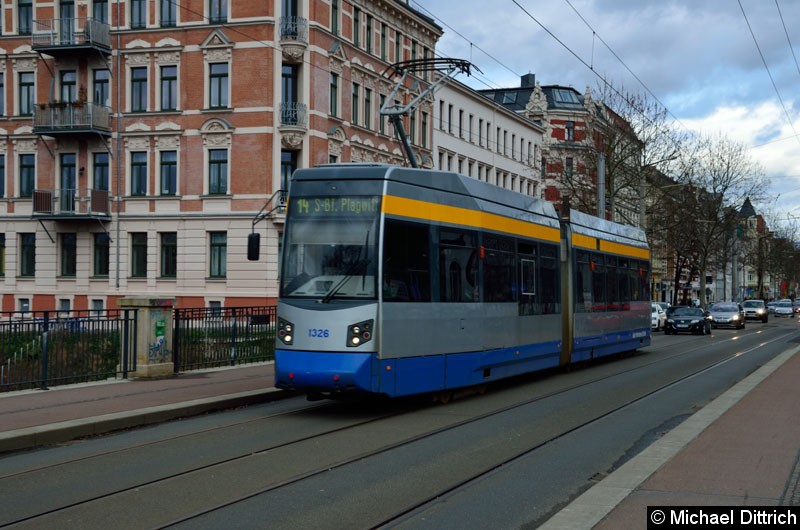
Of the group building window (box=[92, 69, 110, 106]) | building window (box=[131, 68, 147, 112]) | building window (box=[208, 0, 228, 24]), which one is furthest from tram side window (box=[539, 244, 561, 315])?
building window (box=[92, 69, 110, 106])

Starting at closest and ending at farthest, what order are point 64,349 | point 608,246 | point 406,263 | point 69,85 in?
point 406,263 < point 64,349 < point 608,246 < point 69,85

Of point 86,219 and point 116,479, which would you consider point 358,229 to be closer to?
point 116,479

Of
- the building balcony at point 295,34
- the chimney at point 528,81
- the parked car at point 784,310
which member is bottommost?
the parked car at point 784,310

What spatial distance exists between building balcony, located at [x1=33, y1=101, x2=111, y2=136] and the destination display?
3065 cm

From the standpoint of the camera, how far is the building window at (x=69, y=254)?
4222cm

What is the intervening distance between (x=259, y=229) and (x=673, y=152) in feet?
77.1

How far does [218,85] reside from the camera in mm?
40062

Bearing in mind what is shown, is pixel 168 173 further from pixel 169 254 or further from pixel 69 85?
pixel 69 85

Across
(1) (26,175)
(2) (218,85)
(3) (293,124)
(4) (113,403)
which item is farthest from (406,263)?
(1) (26,175)

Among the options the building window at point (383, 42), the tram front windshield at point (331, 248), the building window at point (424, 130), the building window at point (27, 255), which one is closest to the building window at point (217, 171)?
the building window at point (27, 255)

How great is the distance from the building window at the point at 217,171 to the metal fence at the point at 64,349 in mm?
23615

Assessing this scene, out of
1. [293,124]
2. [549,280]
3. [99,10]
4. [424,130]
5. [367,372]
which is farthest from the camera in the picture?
[424,130]

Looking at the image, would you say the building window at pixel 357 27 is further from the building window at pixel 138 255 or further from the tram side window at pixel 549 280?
the tram side window at pixel 549 280

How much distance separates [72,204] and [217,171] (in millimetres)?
7163
